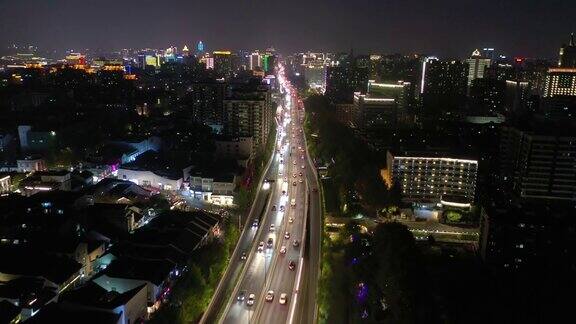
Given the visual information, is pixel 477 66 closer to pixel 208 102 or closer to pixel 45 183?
pixel 208 102

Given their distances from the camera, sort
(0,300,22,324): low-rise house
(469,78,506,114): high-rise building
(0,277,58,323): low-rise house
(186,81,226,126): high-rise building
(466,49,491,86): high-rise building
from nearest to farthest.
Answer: (0,300,22,324): low-rise house < (0,277,58,323): low-rise house < (186,81,226,126): high-rise building < (469,78,506,114): high-rise building < (466,49,491,86): high-rise building

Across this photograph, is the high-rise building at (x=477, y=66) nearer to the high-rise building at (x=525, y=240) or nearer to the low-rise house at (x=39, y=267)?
the high-rise building at (x=525, y=240)

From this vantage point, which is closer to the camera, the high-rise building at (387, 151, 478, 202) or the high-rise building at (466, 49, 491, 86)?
the high-rise building at (387, 151, 478, 202)

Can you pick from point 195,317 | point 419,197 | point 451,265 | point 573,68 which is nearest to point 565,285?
point 451,265

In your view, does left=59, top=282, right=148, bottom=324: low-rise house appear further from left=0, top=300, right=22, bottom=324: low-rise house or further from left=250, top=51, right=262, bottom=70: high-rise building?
left=250, top=51, right=262, bottom=70: high-rise building

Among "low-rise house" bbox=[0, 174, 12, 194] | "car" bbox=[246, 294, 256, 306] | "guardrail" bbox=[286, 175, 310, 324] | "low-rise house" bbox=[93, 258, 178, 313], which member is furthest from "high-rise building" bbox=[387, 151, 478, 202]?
"low-rise house" bbox=[0, 174, 12, 194]

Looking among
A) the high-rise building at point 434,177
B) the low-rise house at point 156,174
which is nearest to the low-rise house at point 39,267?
the low-rise house at point 156,174

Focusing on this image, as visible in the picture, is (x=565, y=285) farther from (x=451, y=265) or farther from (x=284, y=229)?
(x=284, y=229)
